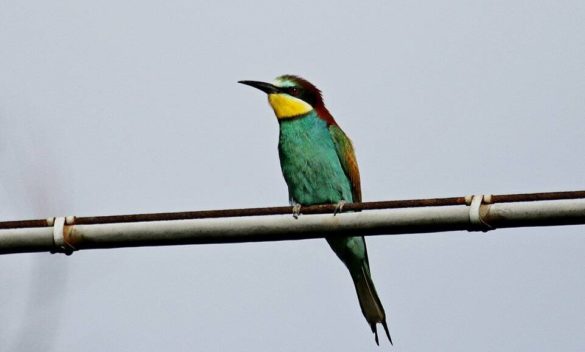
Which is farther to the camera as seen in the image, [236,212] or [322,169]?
[322,169]

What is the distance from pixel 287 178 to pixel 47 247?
2.74m

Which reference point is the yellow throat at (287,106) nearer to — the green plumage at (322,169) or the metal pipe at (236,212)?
the green plumage at (322,169)

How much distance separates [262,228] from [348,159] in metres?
2.79

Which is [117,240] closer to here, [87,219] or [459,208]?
[87,219]

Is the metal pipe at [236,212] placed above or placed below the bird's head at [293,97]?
below

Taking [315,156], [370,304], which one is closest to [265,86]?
[315,156]

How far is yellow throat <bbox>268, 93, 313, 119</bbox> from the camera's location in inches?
242

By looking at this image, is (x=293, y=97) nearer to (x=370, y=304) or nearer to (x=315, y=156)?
(x=315, y=156)

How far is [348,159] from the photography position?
599 centimetres

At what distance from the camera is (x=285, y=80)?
6.42m

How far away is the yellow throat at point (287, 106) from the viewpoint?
6.16 metres

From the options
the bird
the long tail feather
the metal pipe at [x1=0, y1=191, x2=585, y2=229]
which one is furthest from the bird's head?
the metal pipe at [x1=0, y1=191, x2=585, y2=229]

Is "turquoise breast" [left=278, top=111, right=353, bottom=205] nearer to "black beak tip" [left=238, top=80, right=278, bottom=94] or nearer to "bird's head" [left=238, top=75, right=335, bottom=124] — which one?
"bird's head" [left=238, top=75, right=335, bottom=124]

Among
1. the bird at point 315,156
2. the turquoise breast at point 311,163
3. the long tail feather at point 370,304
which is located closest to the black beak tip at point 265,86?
the bird at point 315,156
